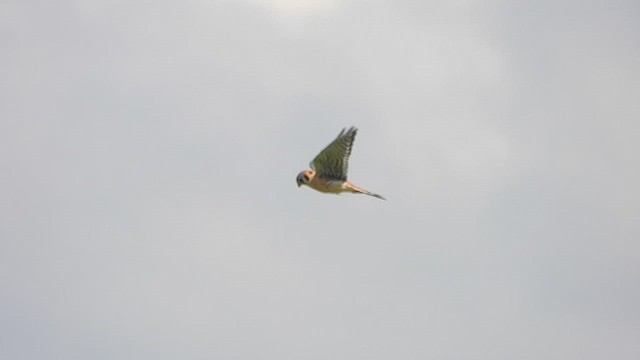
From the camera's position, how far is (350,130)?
59.3 metres

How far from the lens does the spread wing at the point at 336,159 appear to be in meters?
59.5

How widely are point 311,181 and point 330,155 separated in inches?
50.1

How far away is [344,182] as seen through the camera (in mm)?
60750

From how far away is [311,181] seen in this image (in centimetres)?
6091

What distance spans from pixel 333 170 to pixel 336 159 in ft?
1.79

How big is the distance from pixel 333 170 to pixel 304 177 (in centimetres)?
86

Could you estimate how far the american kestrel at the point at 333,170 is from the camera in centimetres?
5962

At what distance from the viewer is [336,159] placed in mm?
60094

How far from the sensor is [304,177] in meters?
60.6

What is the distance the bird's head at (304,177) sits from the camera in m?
60.5

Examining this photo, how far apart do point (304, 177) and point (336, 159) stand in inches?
45.4

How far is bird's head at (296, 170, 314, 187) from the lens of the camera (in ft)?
198

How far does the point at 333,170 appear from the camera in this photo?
60.5 metres

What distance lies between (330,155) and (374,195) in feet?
5.72
